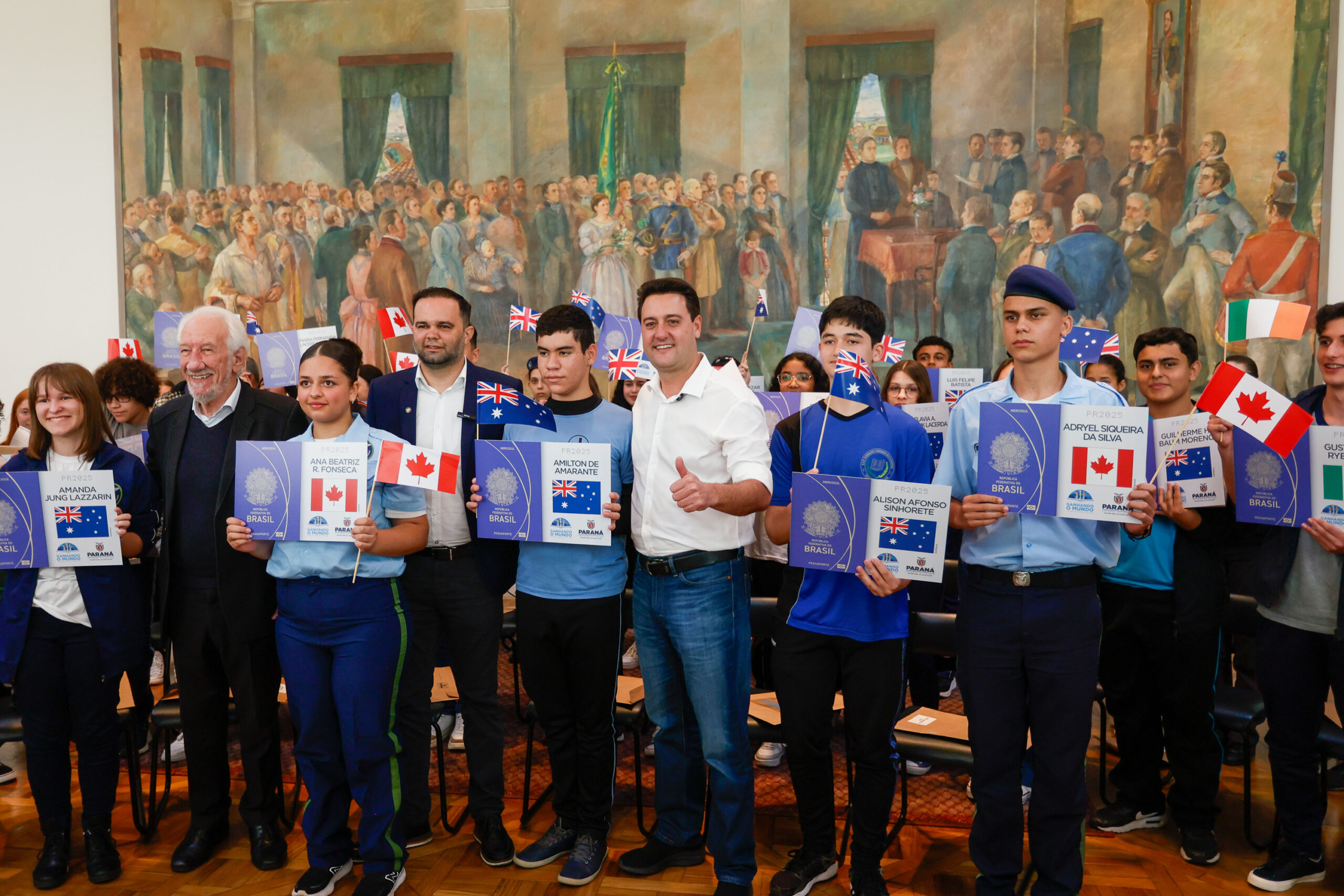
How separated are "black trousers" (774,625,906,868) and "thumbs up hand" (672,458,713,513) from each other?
1.91 feet

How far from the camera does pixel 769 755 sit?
4.07 metres

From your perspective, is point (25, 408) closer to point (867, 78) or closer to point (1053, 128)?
point (867, 78)

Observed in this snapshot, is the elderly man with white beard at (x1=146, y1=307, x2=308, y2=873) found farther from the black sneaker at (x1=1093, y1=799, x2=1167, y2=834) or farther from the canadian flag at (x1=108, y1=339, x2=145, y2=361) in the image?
the black sneaker at (x1=1093, y1=799, x2=1167, y2=834)

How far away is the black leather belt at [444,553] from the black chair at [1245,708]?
2.84 meters

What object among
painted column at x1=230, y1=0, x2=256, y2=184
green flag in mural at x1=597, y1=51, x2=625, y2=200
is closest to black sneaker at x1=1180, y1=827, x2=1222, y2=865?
green flag in mural at x1=597, y1=51, x2=625, y2=200

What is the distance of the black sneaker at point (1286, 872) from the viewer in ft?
9.55

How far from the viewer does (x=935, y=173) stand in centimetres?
788

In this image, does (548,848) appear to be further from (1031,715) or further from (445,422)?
(1031,715)

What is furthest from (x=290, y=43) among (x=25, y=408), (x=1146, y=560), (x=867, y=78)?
(x=1146, y=560)

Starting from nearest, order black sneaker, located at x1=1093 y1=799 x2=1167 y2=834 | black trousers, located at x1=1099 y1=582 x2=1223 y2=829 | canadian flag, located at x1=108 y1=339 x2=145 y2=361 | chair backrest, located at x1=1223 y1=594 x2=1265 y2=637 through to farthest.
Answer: black trousers, located at x1=1099 y1=582 x2=1223 y2=829, black sneaker, located at x1=1093 y1=799 x2=1167 y2=834, chair backrest, located at x1=1223 y1=594 x2=1265 y2=637, canadian flag, located at x1=108 y1=339 x2=145 y2=361

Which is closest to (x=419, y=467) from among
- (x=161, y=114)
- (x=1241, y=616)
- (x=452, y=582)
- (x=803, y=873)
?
(x=452, y=582)

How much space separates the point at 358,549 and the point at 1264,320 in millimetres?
3133

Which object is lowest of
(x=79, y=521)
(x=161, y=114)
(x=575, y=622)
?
(x=575, y=622)

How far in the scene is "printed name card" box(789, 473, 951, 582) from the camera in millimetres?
2586
